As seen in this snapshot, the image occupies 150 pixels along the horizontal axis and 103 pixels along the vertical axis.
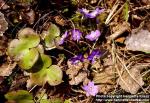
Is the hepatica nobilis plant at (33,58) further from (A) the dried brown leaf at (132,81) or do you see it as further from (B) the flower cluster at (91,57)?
(A) the dried brown leaf at (132,81)

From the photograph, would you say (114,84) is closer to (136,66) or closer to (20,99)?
(136,66)

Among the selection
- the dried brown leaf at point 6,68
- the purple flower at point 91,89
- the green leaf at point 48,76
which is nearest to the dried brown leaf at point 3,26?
the dried brown leaf at point 6,68

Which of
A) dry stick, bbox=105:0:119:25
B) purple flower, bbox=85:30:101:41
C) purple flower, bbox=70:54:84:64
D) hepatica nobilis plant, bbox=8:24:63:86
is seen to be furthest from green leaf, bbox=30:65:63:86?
dry stick, bbox=105:0:119:25

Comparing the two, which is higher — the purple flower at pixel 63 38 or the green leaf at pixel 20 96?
the purple flower at pixel 63 38

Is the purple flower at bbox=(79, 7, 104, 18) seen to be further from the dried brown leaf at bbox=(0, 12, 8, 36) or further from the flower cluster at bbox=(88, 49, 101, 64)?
the dried brown leaf at bbox=(0, 12, 8, 36)

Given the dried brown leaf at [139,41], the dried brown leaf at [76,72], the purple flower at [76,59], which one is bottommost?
the dried brown leaf at [76,72]
